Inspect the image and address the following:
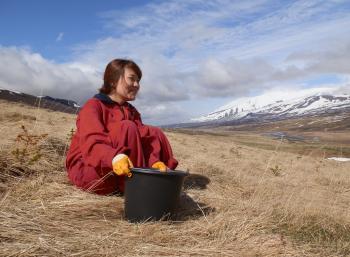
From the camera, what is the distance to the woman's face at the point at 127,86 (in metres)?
3.95

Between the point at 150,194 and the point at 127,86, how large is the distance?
1.27 m

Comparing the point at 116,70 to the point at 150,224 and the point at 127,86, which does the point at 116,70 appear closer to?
the point at 127,86

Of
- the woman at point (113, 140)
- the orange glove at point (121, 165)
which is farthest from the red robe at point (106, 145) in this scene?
the orange glove at point (121, 165)

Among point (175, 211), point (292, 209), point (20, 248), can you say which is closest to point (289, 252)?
point (175, 211)

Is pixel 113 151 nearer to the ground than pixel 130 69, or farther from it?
nearer to the ground

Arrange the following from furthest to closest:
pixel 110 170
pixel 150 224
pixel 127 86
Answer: pixel 127 86
pixel 110 170
pixel 150 224

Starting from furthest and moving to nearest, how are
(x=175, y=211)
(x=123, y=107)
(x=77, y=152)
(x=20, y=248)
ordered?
(x=123, y=107)
(x=77, y=152)
(x=175, y=211)
(x=20, y=248)

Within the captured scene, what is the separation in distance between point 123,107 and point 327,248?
2.17 metres

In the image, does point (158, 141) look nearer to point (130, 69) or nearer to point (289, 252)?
point (130, 69)

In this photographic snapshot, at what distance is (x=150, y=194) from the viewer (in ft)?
10.1

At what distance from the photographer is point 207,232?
9.86 feet

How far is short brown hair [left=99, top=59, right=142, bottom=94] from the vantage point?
156 inches

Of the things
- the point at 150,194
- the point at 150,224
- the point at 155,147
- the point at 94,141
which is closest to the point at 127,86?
the point at 155,147

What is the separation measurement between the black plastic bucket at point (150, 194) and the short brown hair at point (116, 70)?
1205 millimetres
